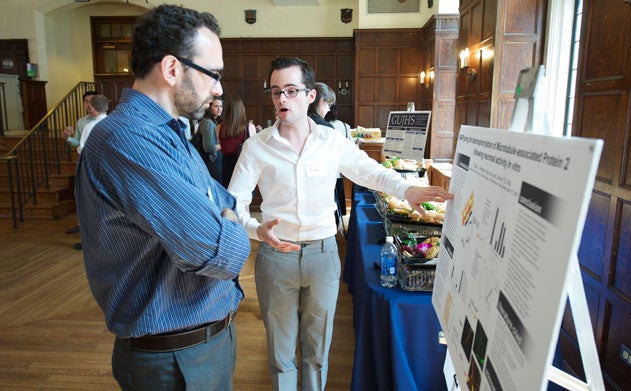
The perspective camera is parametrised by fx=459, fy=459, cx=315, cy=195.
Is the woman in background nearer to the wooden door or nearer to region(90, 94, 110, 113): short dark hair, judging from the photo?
region(90, 94, 110, 113): short dark hair

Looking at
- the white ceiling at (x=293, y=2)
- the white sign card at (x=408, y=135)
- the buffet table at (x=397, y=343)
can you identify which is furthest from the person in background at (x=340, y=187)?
the white ceiling at (x=293, y=2)

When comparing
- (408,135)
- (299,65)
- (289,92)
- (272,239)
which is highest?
(299,65)

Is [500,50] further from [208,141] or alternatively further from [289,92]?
[289,92]

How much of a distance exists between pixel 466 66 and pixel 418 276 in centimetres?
512

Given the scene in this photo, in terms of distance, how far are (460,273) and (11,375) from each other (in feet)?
9.34

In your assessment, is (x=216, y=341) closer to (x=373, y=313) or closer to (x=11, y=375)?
(x=373, y=313)

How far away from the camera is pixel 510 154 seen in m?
0.85

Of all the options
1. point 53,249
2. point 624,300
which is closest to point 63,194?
point 53,249

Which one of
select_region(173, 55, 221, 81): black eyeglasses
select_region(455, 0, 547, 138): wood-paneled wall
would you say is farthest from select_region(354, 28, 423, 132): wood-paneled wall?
select_region(173, 55, 221, 81): black eyeglasses

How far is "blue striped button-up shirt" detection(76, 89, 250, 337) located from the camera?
1014 millimetres

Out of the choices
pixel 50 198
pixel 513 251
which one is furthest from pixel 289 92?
pixel 50 198

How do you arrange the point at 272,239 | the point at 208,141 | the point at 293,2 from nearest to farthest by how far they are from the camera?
the point at 272,239, the point at 208,141, the point at 293,2

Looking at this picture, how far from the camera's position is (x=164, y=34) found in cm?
111

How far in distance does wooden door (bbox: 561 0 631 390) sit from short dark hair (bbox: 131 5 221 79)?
6.91ft
